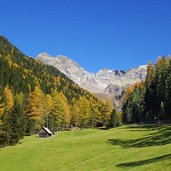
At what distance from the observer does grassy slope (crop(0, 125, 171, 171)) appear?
37.6 meters

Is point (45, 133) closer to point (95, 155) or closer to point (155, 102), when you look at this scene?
point (155, 102)

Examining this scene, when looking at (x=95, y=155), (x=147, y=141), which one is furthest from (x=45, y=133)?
(x=95, y=155)

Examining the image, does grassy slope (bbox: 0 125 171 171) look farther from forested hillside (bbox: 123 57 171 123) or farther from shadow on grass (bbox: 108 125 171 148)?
forested hillside (bbox: 123 57 171 123)

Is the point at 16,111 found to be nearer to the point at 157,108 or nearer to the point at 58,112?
the point at 58,112

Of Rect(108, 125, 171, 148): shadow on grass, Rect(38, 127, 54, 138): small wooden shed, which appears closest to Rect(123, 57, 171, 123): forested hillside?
Rect(38, 127, 54, 138): small wooden shed

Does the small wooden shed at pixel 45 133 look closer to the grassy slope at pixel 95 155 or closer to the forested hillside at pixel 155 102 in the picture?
the grassy slope at pixel 95 155

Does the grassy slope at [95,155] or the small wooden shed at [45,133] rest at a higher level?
the small wooden shed at [45,133]

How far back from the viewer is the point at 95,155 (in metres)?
53.8

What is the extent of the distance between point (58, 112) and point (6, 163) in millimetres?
68779

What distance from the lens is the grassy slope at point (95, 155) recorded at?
37559 millimetres

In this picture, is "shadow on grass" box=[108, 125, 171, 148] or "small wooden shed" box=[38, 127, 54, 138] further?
"small wooden shed" box=[38, 127, 54, 138]

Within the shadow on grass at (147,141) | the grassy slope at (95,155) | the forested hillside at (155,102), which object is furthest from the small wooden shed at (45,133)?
the forested hillside at (155,102)

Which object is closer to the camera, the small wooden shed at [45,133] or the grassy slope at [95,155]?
the grassy slope at [95,155]

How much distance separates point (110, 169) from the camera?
37.8 m
